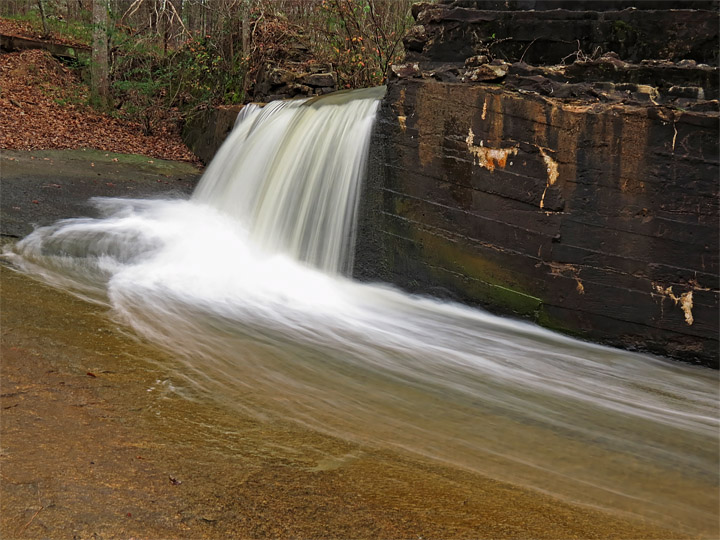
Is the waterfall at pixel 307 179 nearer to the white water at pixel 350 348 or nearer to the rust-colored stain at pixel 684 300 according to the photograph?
the white water at pixel 350 348

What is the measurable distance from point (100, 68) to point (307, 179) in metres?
9.72

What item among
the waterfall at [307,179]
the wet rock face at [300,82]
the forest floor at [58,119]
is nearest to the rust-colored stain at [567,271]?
the waterfall at [307,179]

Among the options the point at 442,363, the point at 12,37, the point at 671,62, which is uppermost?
the point at 12,37

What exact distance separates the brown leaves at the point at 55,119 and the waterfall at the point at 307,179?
425 centimetres

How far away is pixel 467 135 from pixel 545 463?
3.99 metres

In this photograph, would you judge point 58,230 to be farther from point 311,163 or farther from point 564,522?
point 564,522

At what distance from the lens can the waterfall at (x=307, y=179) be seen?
768cm

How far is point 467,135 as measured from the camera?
6652 millimetres

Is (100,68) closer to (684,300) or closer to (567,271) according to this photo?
(567,271)

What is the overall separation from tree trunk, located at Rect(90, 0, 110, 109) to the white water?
23.0 feet

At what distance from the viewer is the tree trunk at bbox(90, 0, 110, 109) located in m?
15.2

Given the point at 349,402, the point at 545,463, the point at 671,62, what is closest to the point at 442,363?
the point at 349,402

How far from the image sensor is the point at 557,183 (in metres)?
6.15

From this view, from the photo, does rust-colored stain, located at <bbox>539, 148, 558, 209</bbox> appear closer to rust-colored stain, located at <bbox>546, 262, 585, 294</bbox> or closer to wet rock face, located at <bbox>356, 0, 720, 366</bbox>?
wet rock face, located at <bbox>356, 0, 720, 366</bbox>
